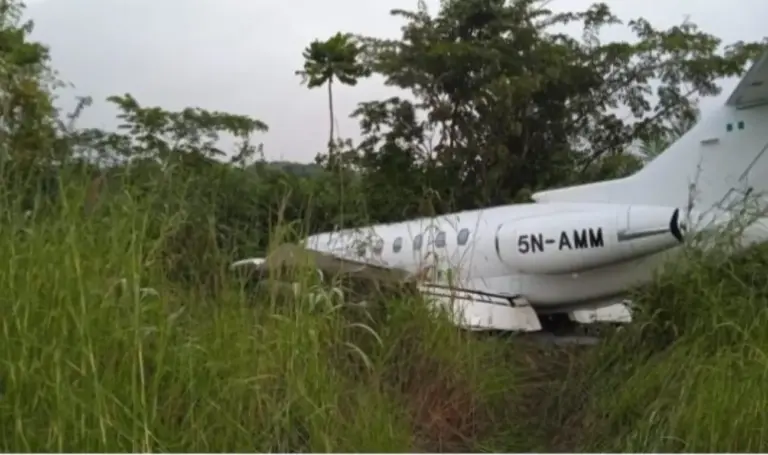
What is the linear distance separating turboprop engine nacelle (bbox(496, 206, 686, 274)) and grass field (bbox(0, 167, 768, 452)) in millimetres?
5038

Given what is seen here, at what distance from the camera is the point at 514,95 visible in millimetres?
16219

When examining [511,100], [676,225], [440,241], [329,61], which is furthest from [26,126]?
[329,61]

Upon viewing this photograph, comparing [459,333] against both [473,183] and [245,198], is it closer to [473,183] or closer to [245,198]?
[245,198]

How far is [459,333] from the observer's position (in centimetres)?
405

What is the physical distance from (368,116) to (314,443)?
15422 millimetres

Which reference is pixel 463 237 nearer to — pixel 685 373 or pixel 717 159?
pixel 717 159

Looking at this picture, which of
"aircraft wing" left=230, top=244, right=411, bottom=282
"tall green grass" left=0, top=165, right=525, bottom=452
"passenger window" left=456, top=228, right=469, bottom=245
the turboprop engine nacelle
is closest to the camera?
"tall green grass" left=0, top=165, right=525, bottom=452

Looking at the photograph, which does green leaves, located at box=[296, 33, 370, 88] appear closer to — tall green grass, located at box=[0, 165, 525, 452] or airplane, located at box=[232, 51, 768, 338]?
airplane, located at box=[232, 51, 768, 338]

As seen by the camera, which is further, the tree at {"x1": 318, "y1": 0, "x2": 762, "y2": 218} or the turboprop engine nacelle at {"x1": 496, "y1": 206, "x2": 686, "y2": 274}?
the tree at {"x1": 318, "y1": 0, "x2": 762, "y2": 218}

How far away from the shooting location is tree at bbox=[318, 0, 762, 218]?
16625 millimetres

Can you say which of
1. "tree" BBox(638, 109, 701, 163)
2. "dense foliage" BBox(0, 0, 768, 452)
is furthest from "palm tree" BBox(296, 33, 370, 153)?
"dense foliage" BBox(0, 0, 768, 452)

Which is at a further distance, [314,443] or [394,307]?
[394,307]

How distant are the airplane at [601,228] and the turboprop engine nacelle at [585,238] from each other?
0.01 metres

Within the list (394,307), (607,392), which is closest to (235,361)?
(394,307)
